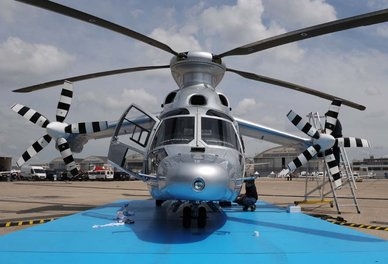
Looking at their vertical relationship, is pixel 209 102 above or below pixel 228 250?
above

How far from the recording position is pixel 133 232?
952cm

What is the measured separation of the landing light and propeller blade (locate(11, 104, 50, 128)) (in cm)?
943

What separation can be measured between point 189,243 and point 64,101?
9.24m

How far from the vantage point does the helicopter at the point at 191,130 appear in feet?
27.6

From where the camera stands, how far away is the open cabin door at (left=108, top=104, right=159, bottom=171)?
447 inches

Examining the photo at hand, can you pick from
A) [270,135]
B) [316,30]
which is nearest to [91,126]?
[270,135]

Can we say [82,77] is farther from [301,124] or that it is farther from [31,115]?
[301,124]

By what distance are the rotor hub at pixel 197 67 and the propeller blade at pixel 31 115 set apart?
613 cm


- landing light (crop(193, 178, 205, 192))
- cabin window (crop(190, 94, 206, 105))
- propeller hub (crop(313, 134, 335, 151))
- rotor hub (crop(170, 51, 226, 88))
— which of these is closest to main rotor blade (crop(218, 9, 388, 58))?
rotor hub (crop(170, 51, 226, 88))

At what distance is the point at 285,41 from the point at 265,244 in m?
5.20

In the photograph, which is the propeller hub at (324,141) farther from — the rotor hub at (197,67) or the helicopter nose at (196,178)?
the helicopter nose at (196,178)

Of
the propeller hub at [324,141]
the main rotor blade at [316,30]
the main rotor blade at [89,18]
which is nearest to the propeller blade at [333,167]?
the propeller hub at [324,141]

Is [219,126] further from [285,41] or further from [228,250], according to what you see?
[228,250]

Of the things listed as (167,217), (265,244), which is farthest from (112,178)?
(265,244)
